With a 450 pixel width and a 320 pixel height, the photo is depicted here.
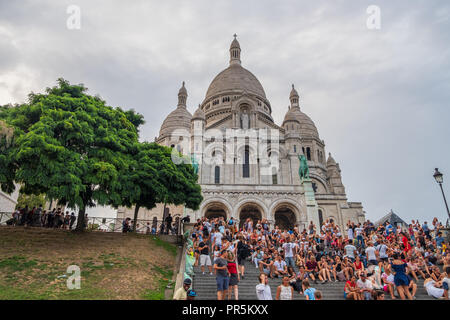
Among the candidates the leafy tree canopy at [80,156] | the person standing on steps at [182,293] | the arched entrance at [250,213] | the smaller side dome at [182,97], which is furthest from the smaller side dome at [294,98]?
the person standing on steps at [182,293]

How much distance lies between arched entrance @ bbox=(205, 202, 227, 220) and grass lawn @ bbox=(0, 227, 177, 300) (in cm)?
1106

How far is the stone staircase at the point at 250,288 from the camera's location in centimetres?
1108

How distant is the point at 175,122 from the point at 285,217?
26.0 meters

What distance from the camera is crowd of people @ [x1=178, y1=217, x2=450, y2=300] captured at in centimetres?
957

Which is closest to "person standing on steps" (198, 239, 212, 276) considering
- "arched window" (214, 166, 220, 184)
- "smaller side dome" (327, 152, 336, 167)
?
"arched window" (214, 166, 220, 184)

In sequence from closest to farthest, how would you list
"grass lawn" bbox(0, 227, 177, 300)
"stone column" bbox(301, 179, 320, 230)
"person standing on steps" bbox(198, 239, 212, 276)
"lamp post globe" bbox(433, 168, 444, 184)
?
"grass lawn" bbox(0, 227, 177, 300) → "person standing on steps" bbox(198, 239, 212, 276) → "lamp post globe" bbox(433, 168, 444, 184) → "stone column" bbox(301, 179, 320, 230)

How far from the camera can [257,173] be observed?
112 feet

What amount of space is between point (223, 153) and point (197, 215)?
8856mm

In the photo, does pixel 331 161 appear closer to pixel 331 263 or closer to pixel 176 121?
pixel 176 121

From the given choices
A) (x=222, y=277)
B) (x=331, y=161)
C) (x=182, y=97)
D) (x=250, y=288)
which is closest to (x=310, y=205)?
(x=250, y=288)

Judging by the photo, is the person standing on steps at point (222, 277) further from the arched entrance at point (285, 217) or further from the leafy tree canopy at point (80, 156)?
the arched entrance at point (285, 217)

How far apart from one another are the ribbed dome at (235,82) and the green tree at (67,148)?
118 feet

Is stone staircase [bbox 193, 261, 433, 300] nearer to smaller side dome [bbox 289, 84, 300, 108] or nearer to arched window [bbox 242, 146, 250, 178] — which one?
arched window [bbox 242, 146, 250, 178]

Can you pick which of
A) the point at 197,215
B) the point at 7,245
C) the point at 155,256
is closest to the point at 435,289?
the point at 155,256
